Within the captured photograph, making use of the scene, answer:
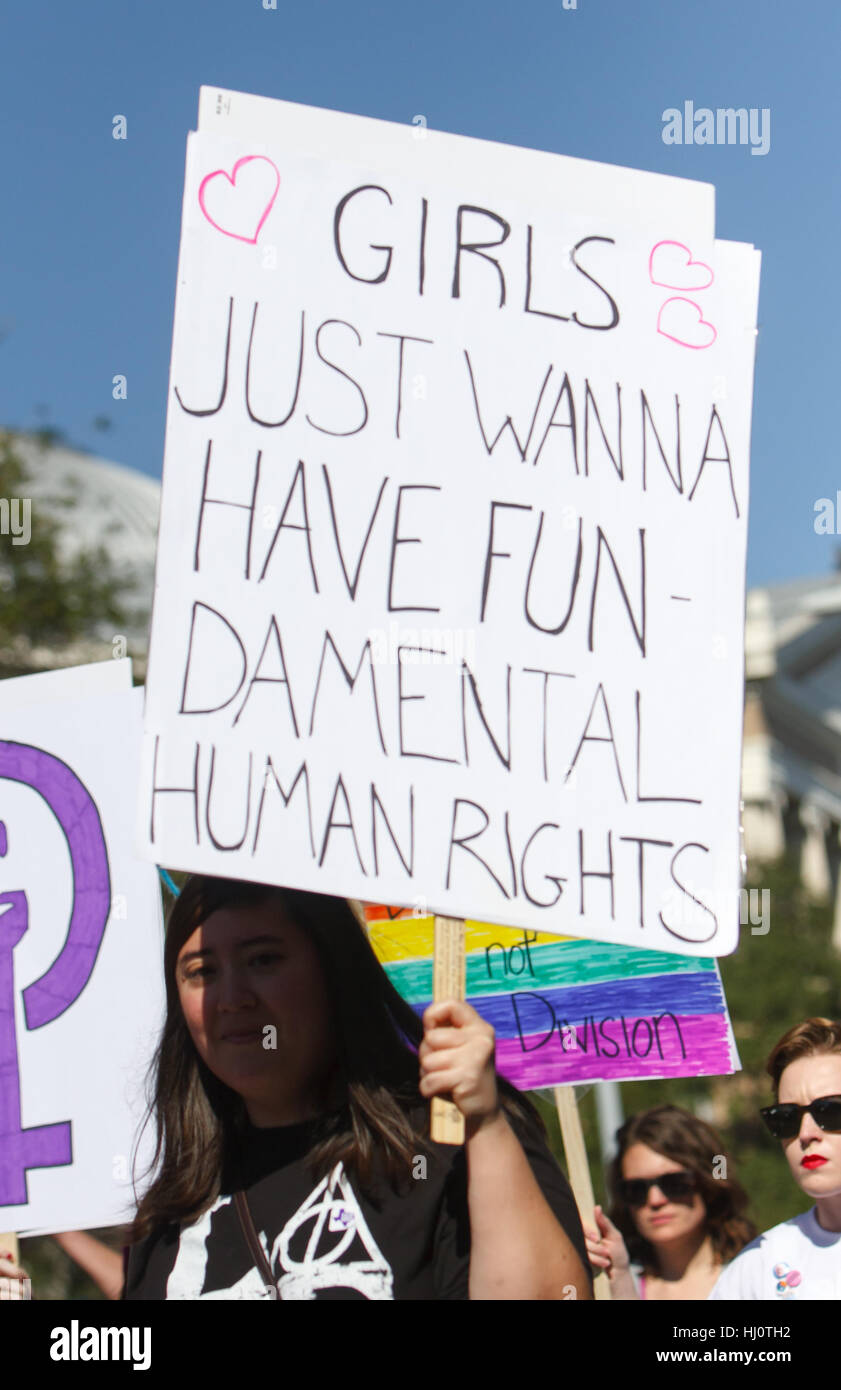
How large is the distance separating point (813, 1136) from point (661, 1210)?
3.85 feet

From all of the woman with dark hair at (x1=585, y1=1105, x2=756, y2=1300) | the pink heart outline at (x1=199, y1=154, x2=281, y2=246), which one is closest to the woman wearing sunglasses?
the woman with dark hair at (x1=585, y1=1105, x2=756, y2=1300)

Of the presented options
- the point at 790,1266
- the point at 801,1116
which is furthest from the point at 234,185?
the point at 790,1266

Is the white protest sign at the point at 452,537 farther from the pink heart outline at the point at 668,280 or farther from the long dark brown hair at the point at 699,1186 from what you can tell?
the long dark brown hair at the point at 699,1186

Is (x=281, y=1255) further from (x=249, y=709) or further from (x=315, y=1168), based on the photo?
(x=249, y=709)

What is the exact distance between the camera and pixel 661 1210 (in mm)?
3525

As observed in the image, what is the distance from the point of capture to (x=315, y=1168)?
2.26 m

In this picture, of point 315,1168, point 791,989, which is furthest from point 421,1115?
point 791,989

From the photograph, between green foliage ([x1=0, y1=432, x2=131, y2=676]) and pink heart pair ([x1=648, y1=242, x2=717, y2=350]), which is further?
green foliage ([x1=0, y1=432, x2=131, y2=676])

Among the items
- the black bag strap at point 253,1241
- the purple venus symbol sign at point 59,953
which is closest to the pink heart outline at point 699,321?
the purple venus symbol sign at point 59,953

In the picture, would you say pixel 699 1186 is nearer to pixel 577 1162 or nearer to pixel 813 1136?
pixel 577 1162

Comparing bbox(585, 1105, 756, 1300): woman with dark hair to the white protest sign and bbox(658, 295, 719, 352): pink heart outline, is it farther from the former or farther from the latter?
bbox(658, 295, 719, 352): pink heart outline

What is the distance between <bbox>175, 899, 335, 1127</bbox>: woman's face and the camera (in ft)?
7.72
